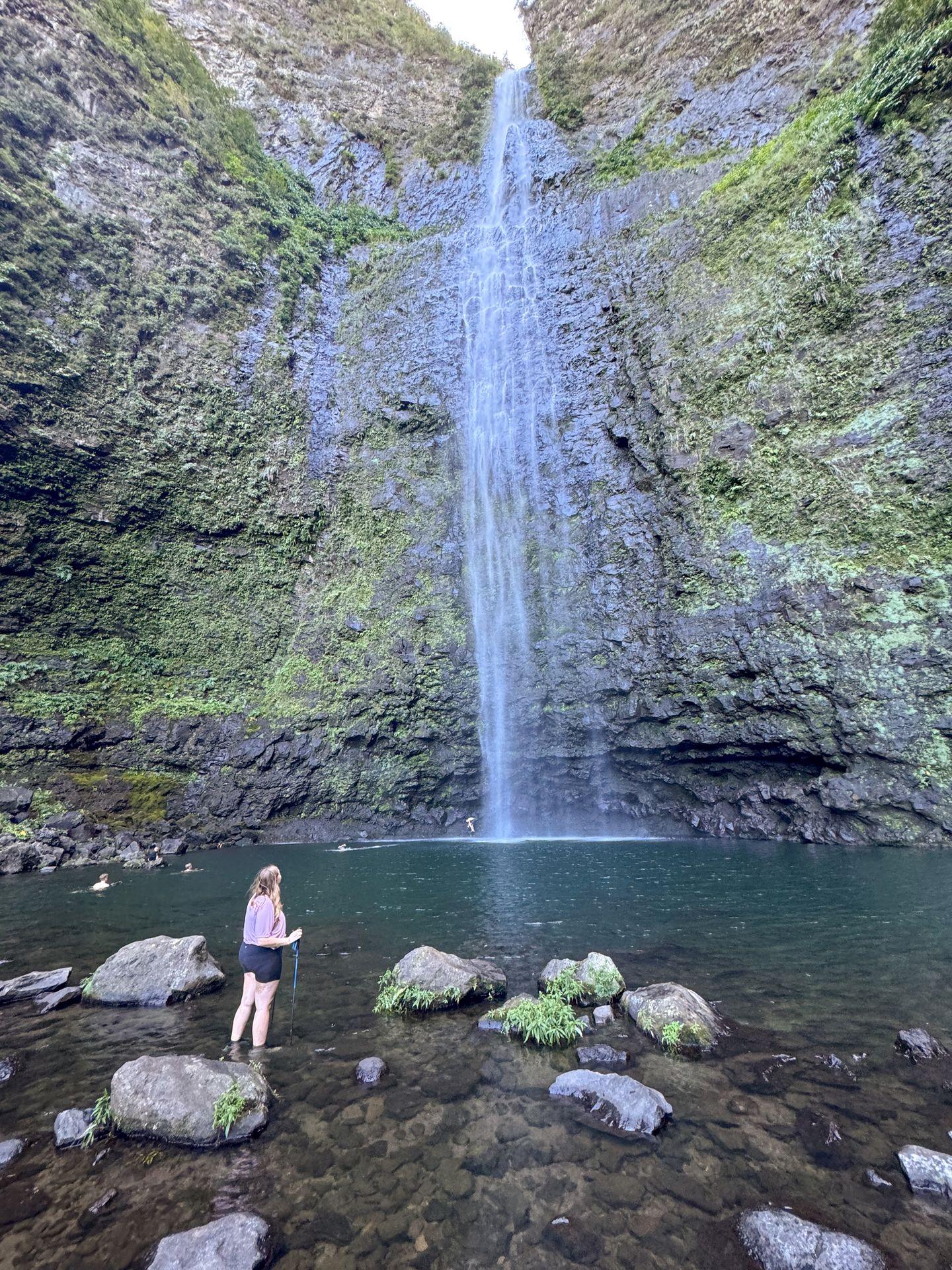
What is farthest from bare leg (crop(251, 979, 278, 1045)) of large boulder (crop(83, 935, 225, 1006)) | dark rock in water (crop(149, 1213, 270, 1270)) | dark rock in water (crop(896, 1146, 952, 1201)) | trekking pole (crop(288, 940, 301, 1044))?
dark rock in water (crop(896, 1146, 952, 1201))

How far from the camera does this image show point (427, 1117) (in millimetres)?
4117

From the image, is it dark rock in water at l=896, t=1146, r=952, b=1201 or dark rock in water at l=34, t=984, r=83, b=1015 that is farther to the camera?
dark rock in water at l=34, t=984, r=83, b=1015

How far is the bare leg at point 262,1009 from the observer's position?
5.18 meters

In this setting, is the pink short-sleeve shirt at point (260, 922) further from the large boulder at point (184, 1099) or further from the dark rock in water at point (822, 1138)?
the dark rock in water at point (822, 1138)

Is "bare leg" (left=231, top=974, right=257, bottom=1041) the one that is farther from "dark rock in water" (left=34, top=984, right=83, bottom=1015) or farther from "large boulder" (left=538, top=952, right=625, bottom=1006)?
"large boulder" (left=538, top=952, right=625, bottom=1006)

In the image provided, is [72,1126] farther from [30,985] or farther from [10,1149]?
[30,985]

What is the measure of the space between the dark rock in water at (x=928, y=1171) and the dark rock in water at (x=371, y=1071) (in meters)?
3.56

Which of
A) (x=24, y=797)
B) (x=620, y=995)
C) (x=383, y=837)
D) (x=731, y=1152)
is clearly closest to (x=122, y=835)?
(x=24, y=797)

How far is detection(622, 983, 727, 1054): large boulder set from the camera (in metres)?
4.97

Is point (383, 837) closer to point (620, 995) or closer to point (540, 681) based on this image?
point (540, 681)

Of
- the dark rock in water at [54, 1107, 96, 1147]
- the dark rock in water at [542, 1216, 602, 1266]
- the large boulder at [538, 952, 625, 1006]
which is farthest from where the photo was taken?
the large boulder at [538, 952, 625, 1006]

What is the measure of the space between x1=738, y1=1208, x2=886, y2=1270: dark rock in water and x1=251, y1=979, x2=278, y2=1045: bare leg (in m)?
3.96

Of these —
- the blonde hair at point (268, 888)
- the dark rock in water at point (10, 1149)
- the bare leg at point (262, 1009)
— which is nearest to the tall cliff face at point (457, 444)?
the blonde hair at point (268, 888)

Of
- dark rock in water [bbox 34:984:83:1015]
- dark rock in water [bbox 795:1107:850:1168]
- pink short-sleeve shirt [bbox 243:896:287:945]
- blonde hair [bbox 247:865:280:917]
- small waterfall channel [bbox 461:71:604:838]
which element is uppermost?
small waterfall channel [bbox 461:71:604:838]
